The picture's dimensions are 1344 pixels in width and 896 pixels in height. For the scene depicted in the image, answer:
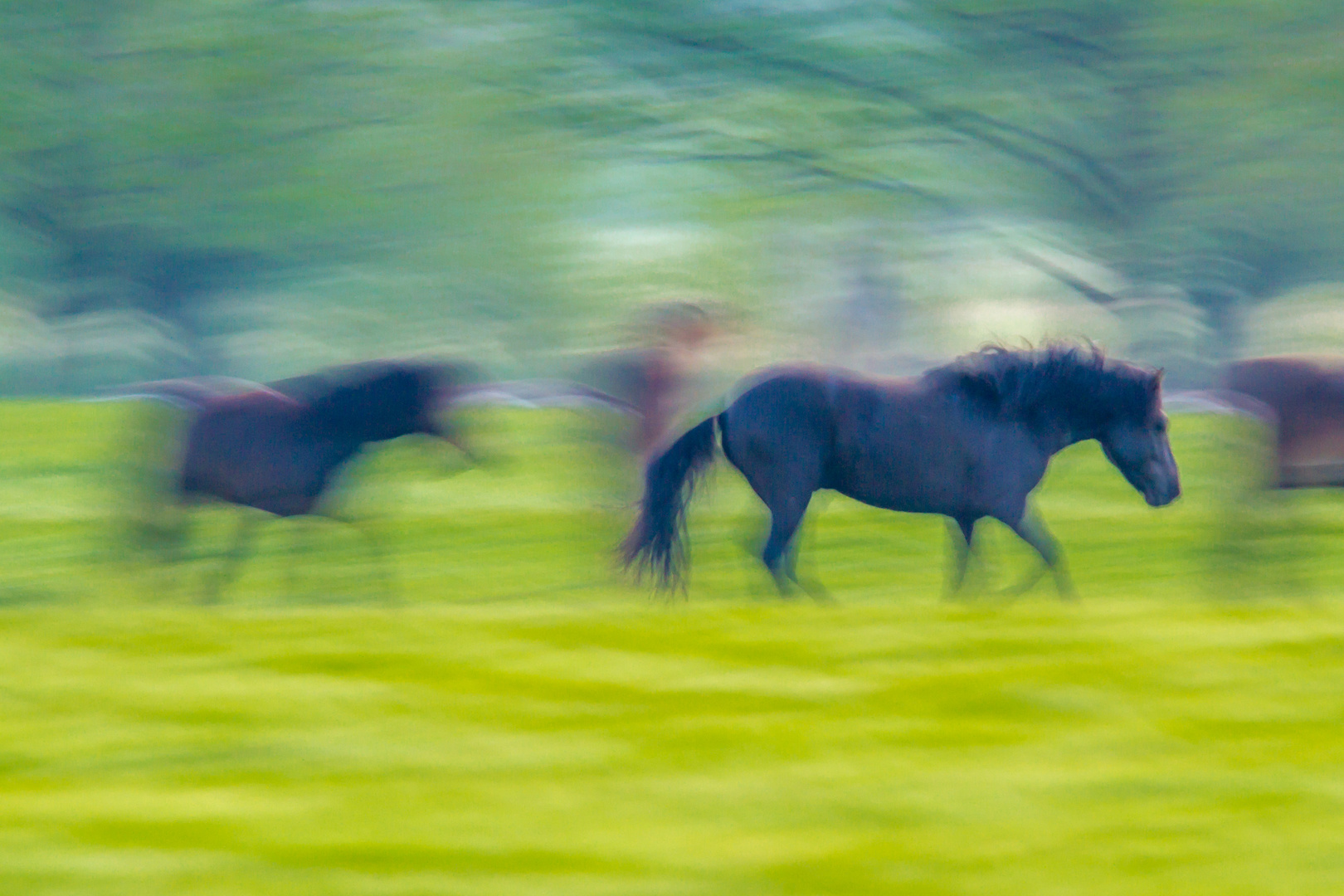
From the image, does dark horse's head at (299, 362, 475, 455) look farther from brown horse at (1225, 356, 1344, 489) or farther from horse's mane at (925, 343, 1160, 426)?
brown horse at (1225, 356, 1344, 489)

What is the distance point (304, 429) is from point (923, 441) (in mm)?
2486

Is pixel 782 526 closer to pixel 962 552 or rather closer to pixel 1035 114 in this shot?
pixel 962 552

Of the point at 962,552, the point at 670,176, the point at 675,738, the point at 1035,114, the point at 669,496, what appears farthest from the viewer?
the point at 670,176

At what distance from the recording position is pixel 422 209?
16.2 m

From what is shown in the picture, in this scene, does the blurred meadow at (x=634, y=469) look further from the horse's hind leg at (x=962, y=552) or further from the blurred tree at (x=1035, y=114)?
the horse's hind leg at (x=962, y=552)

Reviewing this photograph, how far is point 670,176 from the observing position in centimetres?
1625

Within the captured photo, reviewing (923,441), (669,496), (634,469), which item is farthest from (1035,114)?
(669,496)

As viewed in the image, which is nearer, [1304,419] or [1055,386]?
[1055,386]

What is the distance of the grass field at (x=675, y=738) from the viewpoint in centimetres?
383

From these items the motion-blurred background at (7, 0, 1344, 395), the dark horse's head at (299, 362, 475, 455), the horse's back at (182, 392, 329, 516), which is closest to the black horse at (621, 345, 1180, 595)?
the dark horse's head at (299, 362, 475, 455)

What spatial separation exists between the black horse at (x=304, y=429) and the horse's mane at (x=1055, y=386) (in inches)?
82.0

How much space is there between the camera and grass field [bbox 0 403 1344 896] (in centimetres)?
383

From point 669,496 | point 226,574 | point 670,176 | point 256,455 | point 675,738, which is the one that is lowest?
point 675,738

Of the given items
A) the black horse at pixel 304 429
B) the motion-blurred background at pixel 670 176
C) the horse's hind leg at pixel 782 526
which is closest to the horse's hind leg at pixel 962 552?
the horse's hind leg at pixel 782 526
